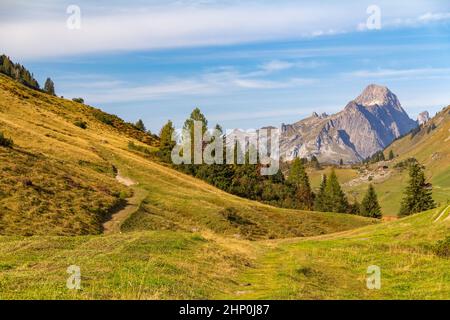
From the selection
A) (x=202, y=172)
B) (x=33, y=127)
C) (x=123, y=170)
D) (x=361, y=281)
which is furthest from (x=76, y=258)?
(x=202, y=172)

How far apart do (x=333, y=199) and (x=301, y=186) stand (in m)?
16.5

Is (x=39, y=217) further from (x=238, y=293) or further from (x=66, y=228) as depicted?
(x=238, y=293)

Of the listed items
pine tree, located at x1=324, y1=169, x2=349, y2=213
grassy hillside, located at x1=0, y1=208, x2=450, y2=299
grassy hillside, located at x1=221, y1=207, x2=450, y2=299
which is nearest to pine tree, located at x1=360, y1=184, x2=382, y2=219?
pine tree, located at x1=324, y1=169, x2=349, y2=213

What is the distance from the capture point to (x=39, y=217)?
174 ft

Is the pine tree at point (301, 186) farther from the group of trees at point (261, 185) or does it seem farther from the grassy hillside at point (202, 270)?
the grassy hillside at point (202, 270)

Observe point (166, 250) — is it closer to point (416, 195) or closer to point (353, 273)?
point (353, 273)

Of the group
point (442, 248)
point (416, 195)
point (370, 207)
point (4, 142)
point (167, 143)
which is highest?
point (167, 143)

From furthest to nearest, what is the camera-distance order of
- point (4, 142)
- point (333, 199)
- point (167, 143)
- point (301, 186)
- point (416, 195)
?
point (301, 186)
point (333, 199)
point (167, 143)
point (416, 195)
point (4, 142)

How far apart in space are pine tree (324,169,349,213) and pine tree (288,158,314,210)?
262 inches

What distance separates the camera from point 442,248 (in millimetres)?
33500

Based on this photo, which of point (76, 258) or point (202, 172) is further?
point (202, 172)

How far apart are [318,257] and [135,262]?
587 inches

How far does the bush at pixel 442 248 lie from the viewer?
32.8m

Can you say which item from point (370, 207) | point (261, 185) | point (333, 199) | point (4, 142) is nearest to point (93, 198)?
point (4, 142)
